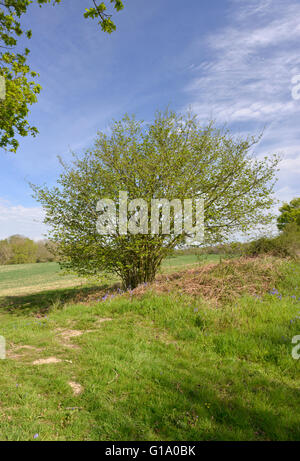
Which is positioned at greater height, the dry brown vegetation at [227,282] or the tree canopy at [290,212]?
the tree canopy at [290,212]

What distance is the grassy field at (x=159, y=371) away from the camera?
297cm

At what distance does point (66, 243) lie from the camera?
11164 mm

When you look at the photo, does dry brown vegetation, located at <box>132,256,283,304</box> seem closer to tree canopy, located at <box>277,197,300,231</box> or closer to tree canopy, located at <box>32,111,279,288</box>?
tree canopy, located at <box>32,111,279,288</box>

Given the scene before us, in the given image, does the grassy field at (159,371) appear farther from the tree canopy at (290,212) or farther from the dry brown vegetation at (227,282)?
the tree canopy at (290,212)

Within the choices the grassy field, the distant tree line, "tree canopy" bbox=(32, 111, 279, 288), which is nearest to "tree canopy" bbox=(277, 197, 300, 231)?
"tree canopy" bbox=(32, 111, 279, 288)

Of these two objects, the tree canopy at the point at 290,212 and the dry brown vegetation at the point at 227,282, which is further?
the tree canopy at the point at 290,212

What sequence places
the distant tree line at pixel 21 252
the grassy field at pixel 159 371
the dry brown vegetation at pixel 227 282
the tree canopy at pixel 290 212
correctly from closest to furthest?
the grassy field at pixel 159 371
the dry brown vegetation at pixel 227 282
the tree canopy at pixel 290 212
the distant tree line at pixel 21 252

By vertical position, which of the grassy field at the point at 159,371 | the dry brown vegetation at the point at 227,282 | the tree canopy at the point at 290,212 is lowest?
the grassy field at the point at 159,371

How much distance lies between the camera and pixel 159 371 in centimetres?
414

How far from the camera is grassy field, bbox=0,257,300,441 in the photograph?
2975 mm

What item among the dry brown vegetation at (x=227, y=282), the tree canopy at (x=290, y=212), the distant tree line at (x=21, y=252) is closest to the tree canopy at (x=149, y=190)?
the dry brown vegetation at (x=227, y=282)

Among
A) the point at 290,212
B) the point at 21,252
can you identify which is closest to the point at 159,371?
the point at 290,212
